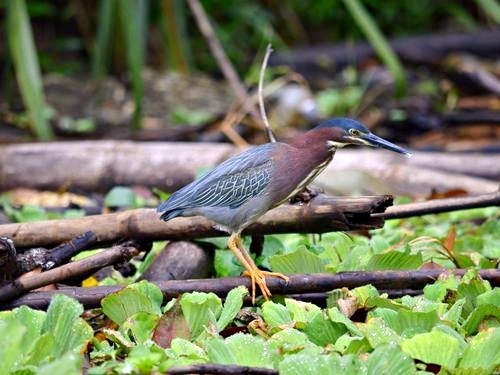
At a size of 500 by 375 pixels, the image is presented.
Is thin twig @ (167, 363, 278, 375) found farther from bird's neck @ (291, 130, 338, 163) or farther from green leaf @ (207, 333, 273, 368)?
bird's neck @ (291, 130, 338, 163)

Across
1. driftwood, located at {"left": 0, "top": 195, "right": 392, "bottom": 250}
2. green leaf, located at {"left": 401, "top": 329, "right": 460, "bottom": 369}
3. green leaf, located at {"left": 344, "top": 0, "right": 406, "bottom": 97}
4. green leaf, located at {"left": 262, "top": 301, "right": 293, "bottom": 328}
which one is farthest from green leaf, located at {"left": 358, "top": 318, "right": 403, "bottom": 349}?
green leaf, located at {"left": 344, "top": 0, "right": 406, "bottom": 97}

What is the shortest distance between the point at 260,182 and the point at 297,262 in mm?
257

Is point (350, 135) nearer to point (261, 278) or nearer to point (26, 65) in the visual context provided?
point (261, 278)

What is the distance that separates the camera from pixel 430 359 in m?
2.27

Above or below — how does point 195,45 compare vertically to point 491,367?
below

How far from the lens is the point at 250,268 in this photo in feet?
9.71

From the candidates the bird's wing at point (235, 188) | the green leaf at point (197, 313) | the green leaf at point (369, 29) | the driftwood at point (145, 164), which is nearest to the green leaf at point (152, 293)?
the green leaf at point (197, 313)

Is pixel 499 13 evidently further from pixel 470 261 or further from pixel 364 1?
pixel 364 1

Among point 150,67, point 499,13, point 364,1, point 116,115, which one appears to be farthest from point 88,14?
point 499,13

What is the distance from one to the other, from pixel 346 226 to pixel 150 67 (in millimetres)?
6288

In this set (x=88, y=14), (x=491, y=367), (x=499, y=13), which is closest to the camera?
(x=491, y=367)

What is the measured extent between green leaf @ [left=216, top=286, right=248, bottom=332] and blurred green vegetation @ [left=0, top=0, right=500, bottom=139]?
9.67 ft

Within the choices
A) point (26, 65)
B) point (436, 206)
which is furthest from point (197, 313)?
point (26, 65)

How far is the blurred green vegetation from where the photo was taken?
574 centimetres
